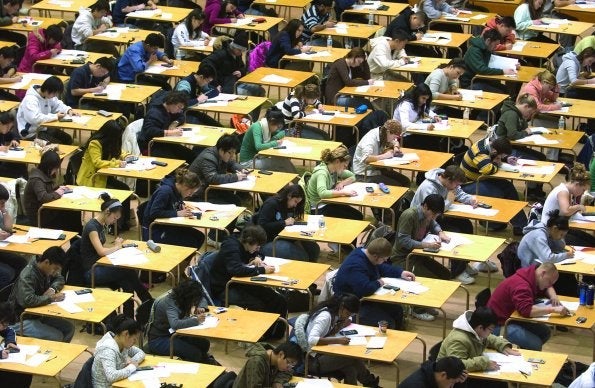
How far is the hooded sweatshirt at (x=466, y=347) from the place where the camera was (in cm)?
1320

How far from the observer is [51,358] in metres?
13.1

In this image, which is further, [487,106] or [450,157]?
[487,106]

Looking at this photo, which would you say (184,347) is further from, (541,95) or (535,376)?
(541,95)

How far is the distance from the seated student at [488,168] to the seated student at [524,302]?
2776 mm

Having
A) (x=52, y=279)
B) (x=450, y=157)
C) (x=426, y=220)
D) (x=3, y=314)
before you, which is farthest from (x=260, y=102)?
(x=3, y=314)

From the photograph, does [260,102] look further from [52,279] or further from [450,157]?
[52,279]

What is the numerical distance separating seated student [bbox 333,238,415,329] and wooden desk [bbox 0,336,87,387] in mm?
2521

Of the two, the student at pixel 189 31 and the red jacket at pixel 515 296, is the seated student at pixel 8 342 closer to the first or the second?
the red jacket at pixel 515 296

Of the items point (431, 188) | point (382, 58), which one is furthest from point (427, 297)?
point (382, 58)

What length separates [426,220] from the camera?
15.6 metres

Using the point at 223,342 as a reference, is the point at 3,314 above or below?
above

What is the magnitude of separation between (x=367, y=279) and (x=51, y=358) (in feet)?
9.91

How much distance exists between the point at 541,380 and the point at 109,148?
19.7ft

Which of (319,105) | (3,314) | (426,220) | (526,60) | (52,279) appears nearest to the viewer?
(3,314)
